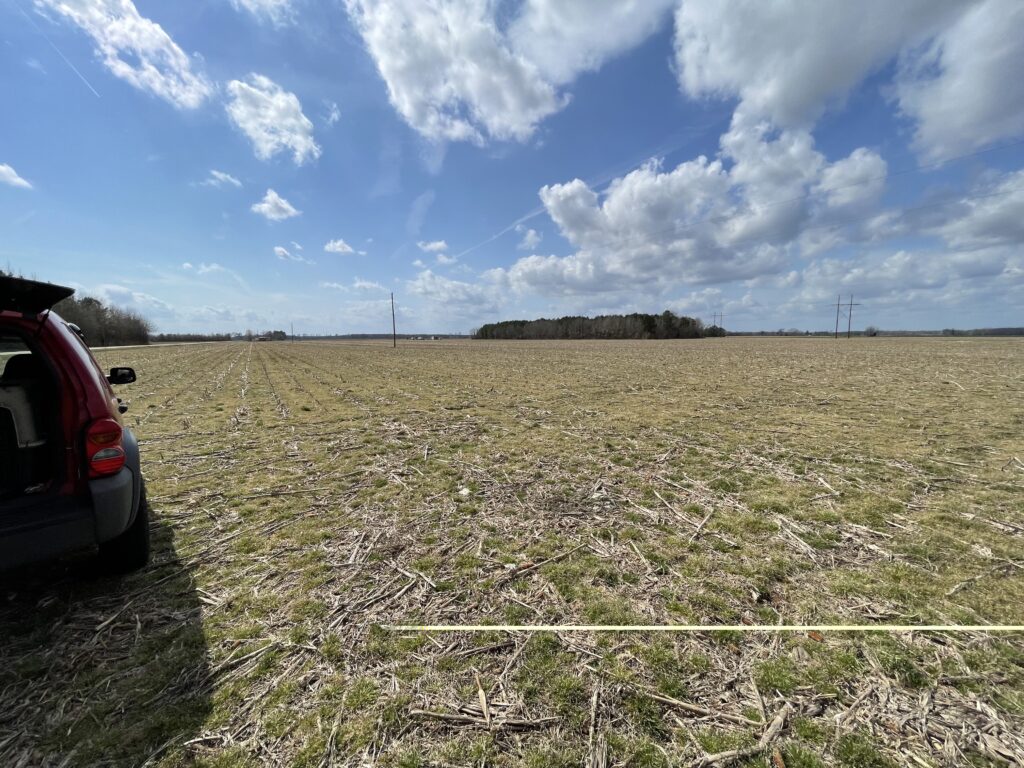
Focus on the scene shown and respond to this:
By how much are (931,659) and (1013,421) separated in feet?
33.4

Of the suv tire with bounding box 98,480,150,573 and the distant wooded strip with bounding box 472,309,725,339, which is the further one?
the distant wooded strip with bounding box 472,309,725,339

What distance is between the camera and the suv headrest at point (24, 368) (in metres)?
3.18

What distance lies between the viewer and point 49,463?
3094 mm

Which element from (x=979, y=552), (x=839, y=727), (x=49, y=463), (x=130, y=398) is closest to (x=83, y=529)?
(x=49, y=463)

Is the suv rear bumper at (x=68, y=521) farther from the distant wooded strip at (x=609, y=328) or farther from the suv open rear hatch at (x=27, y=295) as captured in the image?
the distant wooded strip at (x=609, y=328)

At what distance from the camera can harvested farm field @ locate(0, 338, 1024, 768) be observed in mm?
2092

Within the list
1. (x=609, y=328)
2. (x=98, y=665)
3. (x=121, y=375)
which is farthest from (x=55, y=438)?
(x=609, y=328)

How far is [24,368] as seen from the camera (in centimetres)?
325

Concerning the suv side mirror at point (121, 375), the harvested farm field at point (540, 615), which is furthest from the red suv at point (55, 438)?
the suv side mirror at point (121, 375)

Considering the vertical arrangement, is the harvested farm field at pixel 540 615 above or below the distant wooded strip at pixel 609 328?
below

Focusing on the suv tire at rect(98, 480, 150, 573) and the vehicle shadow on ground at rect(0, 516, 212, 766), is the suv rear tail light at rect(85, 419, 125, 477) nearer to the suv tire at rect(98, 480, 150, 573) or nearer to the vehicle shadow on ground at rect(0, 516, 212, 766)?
the suv tire at rect(98, 480, 150, 573)

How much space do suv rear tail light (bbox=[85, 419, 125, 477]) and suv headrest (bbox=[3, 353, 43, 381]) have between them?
746 millimetres
